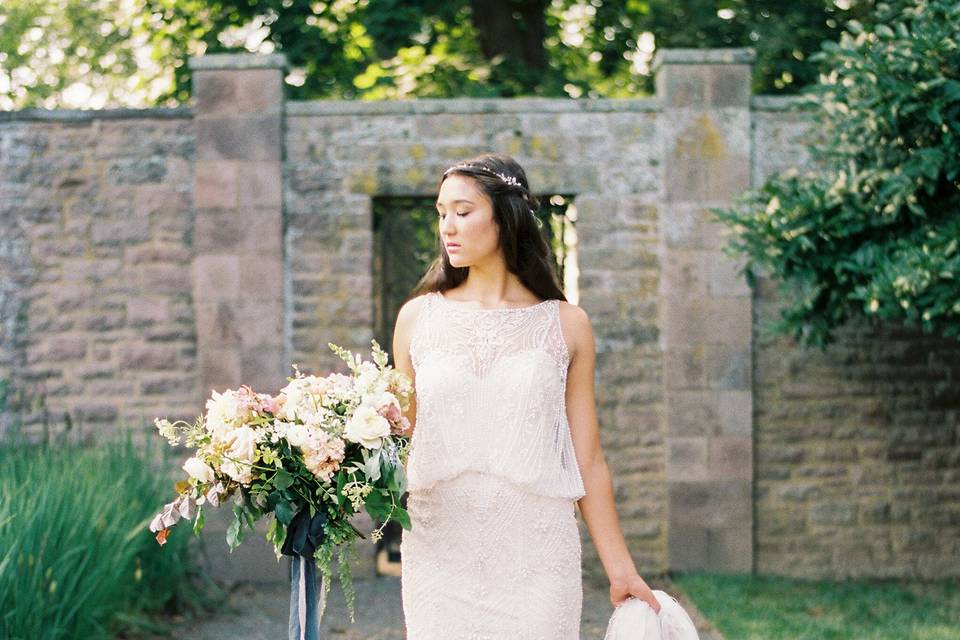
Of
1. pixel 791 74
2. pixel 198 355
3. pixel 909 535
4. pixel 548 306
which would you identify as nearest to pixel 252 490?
pixel 548 306

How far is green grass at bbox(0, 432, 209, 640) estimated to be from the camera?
14.5 feet

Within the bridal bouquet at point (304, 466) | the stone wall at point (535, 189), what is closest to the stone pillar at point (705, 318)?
the stone wall at point (535, 189)

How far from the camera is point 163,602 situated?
5.80 m

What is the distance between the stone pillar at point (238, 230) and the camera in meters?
6.99

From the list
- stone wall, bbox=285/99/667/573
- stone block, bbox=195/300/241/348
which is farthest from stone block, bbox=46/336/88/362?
stone wall, bbox=285/99/667/573

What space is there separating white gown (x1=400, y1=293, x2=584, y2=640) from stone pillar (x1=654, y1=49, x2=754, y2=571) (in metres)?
4.30

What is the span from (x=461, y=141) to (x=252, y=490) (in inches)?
188

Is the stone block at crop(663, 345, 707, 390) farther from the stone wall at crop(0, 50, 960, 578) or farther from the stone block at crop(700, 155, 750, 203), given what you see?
the stone block at crop(700, 155, 750, 203)

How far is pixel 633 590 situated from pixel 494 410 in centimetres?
57

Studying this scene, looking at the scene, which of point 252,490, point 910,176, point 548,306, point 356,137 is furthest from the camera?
point 356,137

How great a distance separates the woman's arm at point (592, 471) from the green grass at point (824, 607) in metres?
3.01

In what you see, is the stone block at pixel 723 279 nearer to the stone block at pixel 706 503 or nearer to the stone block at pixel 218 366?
the stone block at pixel 706 503

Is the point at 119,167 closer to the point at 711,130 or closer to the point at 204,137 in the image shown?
the point at 204,137

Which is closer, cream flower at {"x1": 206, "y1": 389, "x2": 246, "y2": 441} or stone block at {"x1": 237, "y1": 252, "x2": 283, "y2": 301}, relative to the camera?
cream flower at {"x1": 206, "y1": 389, "x2": 246, "y2": 441}
